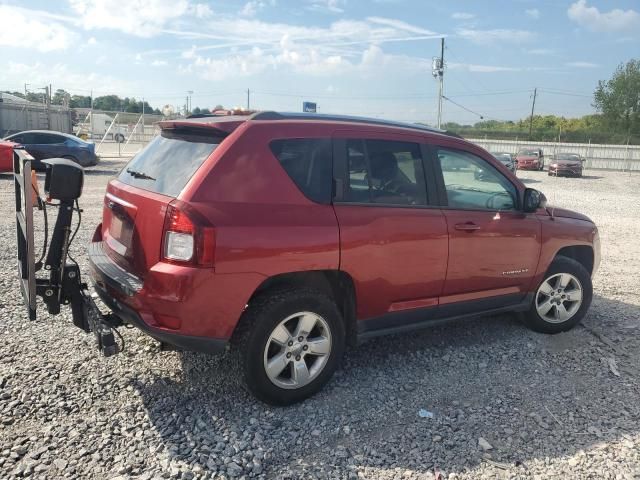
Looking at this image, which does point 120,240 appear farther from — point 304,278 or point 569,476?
point 569,476

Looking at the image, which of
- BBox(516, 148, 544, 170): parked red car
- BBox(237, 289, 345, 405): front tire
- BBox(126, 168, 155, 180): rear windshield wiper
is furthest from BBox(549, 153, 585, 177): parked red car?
BBox(126, 168, 155, 180): rear windshield wiper

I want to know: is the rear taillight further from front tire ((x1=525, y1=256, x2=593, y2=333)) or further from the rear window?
front tire ((x1=525, y1=256, x2=593, y2=333))

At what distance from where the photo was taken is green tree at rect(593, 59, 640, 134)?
69.9 m

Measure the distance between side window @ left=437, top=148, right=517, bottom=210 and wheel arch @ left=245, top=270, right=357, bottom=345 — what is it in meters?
1.12

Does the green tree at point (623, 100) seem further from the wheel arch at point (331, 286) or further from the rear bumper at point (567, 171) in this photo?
the wheel arch at point (331, 286)

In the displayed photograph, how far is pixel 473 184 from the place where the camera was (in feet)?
14.7

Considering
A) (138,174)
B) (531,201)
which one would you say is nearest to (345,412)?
(138,174)

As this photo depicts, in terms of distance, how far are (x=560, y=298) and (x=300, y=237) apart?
2926mm

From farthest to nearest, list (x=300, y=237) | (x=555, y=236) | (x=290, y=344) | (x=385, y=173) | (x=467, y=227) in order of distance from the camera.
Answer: (x=555, y=236)
(x=467, y=227)
(x=385, y=173)
(x=290, y=344)
(x=300, y=237)

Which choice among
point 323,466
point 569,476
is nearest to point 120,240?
point 323,466

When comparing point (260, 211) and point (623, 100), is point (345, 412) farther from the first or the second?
point (623, 100)

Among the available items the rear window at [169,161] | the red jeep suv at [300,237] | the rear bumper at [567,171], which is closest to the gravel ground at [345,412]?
the red jeep suv at [300,237]

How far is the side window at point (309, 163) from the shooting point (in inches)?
136

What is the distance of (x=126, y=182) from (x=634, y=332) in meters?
4.75
